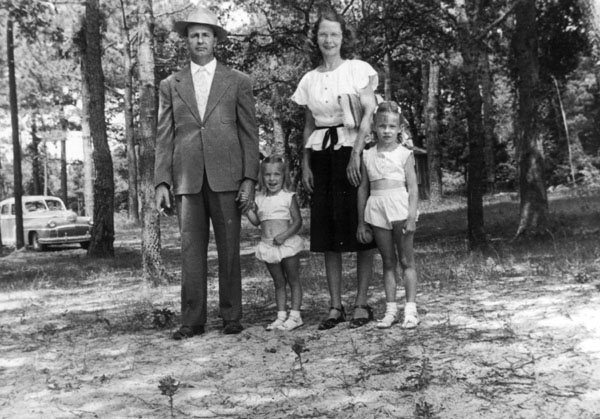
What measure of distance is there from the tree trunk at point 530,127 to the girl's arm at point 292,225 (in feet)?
26.6

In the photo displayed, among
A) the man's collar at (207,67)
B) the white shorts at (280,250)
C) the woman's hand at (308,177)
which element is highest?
the man's collar at (207,67)

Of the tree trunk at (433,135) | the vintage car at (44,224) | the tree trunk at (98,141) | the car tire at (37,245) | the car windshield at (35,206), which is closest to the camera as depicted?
the tree trunk at (98,141)

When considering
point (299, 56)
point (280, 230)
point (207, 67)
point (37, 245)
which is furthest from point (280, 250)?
point (37, 245)

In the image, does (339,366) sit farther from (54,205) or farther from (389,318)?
(54,205)

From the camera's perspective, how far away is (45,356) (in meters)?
5.05

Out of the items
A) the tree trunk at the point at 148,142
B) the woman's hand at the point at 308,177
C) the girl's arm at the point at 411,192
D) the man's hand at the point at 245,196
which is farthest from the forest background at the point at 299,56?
the man's hand at the point at 245,196

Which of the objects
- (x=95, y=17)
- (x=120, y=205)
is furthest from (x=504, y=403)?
(x=120, y=205)

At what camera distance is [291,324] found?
5270 mm

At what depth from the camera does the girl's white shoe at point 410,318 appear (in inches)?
193

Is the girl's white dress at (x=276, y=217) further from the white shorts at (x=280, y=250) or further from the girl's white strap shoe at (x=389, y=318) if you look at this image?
the girl's white strap shoe at (x=389, y=318)

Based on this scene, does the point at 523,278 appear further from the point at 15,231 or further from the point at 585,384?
the point at 15,231

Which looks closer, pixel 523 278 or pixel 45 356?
pixel 45 356

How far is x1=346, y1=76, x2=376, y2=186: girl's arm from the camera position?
491 cm

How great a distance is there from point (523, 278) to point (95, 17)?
10529mm
